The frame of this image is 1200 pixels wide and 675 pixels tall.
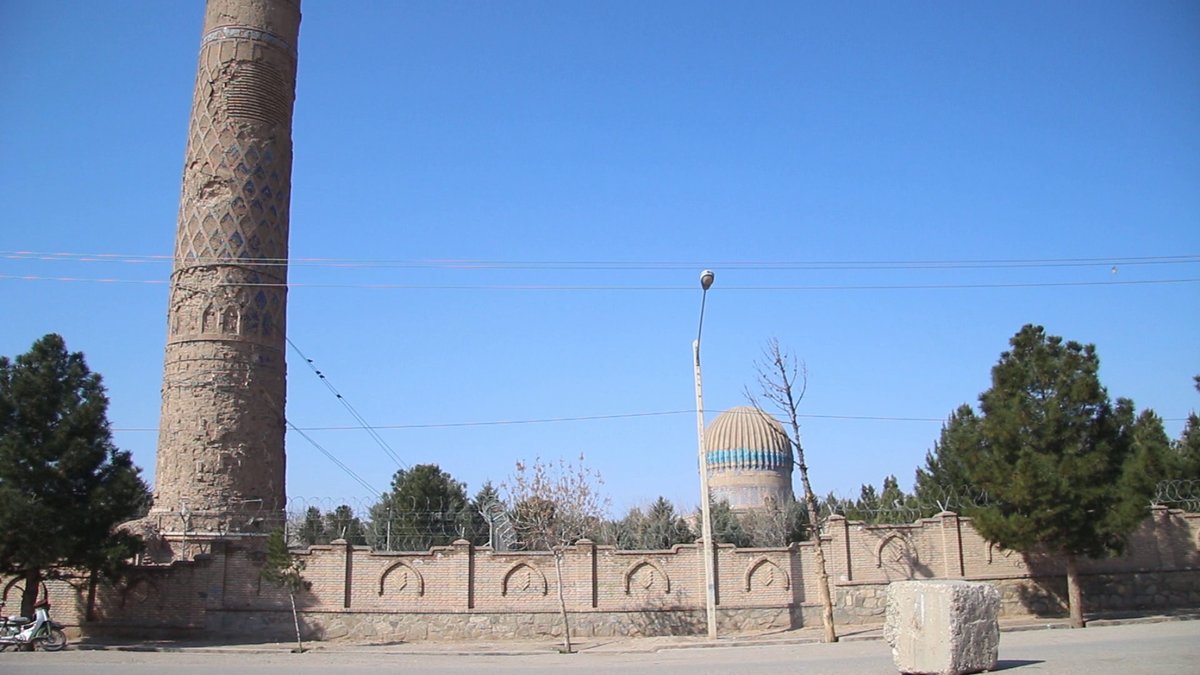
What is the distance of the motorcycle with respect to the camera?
18.2 metres

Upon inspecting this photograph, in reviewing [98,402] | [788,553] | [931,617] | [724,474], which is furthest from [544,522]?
[724,474]

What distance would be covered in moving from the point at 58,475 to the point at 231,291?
21.2ft

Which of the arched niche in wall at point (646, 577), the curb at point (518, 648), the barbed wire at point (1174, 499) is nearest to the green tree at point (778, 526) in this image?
the arched niche in wall at point (646, 577)

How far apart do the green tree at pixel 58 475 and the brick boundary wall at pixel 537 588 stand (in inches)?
59.1

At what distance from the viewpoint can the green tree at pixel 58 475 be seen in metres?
18.8

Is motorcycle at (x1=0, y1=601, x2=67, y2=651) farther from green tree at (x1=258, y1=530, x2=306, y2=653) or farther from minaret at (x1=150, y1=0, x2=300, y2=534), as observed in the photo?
minaret at (x1=150, y1=0, x2=300, y2=534)

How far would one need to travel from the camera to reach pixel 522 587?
2123 centimetres

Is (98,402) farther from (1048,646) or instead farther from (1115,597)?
(1115,597)

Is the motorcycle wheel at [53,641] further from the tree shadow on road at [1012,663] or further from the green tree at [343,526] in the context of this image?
the tree shadow on road at [1012,663]

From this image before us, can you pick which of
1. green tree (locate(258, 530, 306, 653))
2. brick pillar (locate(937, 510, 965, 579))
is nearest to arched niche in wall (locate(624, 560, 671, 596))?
brick pillar (locate(937, 510, 965, 579))

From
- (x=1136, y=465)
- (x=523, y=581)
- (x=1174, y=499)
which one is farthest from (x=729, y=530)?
(x=1136, y=465)

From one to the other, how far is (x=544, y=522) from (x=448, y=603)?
2790mm

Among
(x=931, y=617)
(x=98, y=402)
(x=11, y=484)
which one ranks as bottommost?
(x=931, y=617)

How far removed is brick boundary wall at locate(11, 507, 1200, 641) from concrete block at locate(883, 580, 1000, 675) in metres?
9.94
